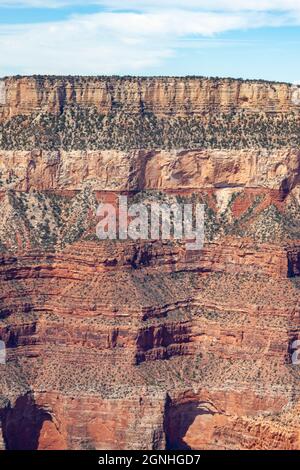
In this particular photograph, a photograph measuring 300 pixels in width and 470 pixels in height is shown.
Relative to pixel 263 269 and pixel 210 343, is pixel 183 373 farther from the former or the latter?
pixel 263 269

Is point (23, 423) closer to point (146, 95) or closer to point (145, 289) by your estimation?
point (145, 289)

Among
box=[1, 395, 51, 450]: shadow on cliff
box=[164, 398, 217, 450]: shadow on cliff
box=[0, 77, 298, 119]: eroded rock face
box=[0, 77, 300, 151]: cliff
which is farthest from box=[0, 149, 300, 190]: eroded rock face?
box=[1, 395, 51, 450]: shadow on cliff

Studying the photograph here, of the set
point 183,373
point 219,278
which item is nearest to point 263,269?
point 219,278

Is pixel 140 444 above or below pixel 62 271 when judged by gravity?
below

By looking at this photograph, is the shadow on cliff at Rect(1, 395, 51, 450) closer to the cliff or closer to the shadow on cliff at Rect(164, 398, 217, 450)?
the shadow on cliff at Rect(164, 398, 217, 450)

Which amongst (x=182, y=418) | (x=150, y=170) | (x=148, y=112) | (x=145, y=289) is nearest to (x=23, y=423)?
(x=182, y=418)
